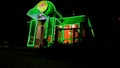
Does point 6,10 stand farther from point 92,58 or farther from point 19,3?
point 92,58

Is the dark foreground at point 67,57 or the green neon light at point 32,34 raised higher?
the green neon light at point 32,34

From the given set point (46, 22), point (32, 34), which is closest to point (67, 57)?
point (46, 22)

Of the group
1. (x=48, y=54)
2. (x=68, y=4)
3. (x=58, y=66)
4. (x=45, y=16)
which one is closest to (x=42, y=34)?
(x=45, y=16)

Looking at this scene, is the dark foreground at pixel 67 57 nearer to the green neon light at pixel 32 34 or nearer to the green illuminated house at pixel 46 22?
the green illuminated house at pixel 46 22

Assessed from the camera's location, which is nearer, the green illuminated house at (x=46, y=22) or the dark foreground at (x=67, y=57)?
the dark foreground at (x=67, y=57)

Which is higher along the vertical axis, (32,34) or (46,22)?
(46,22)

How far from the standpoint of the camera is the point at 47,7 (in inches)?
512

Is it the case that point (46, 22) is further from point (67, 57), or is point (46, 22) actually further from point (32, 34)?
point (67, 57)

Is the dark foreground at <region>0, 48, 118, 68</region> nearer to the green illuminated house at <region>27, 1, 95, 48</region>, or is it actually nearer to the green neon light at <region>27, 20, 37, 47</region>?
the green illuminated house at <region>27, 1, 95, 48</region>

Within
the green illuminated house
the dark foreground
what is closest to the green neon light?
the green illuminated house

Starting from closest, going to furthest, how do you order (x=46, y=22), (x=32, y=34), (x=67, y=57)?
1. (x=67, y=57)
2. (x=46, y=22)
3. (x=32, y=34)

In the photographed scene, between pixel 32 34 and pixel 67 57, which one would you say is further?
pixel 32 34

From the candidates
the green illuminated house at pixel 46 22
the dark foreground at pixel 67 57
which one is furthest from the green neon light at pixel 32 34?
the dark foreground at pixel 67 57

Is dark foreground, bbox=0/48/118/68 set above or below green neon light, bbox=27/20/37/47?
below
